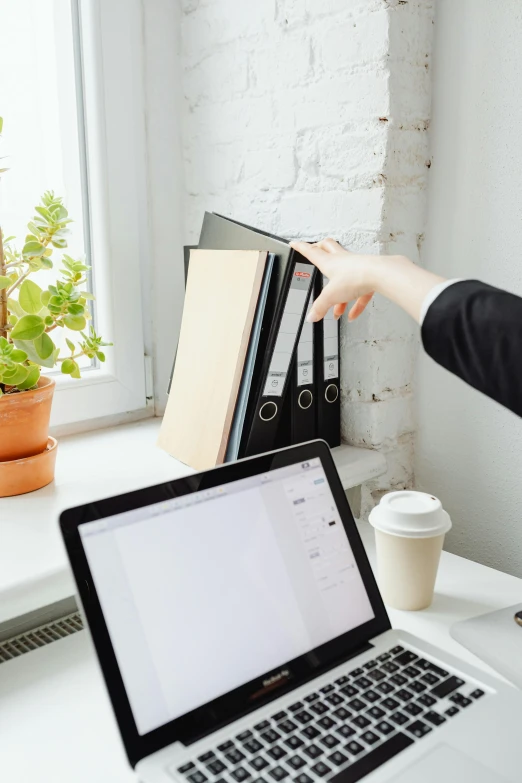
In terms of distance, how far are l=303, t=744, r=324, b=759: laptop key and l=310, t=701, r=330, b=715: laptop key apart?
0.04 meters

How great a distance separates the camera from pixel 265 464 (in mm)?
741

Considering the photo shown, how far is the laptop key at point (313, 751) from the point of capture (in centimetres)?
59

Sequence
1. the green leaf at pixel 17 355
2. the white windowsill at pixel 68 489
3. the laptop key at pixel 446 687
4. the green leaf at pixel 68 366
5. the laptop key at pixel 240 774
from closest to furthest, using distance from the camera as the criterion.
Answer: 1. the laptop key at pixel 240 774
2. the laptop key at pixel 446 687
3. the white windowsill at pixel 68 489
4. the green leaf at pixel 17 355
5. the green leaf at pixel 68 366

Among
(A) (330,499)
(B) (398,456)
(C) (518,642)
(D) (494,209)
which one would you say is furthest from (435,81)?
(C) (518,642)

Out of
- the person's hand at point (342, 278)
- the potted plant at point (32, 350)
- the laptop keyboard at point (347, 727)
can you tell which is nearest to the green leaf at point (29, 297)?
the potted plant at point (32, 350)

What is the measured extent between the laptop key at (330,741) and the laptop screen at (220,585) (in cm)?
9

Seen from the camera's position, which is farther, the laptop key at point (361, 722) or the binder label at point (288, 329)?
the binder label at point (288, 329)

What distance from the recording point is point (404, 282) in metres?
0.75

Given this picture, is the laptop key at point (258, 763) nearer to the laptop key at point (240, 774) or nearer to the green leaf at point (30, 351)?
the laptop key at point (240, 774)

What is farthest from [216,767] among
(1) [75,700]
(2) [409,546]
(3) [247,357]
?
(3) [247,357]

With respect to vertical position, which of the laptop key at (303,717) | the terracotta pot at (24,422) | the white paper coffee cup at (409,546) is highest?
the terracotta pot at (24,422)

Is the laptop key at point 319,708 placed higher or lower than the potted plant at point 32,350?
lower

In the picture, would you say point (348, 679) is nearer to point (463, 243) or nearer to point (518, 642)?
point (518, 642)

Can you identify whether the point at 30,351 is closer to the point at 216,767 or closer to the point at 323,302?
the point at 323,302
